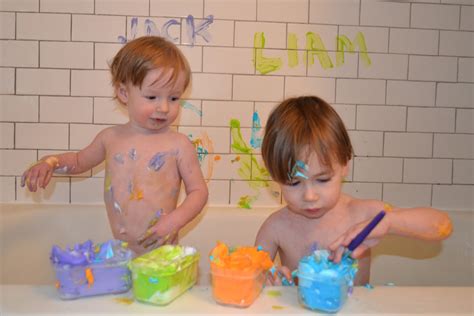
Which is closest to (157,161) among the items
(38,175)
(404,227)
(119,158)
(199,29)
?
(119,158)

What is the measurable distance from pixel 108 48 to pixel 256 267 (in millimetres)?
1373

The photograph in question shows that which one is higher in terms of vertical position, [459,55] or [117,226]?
[459,55]

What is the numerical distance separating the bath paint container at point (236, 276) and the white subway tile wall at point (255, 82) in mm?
1119

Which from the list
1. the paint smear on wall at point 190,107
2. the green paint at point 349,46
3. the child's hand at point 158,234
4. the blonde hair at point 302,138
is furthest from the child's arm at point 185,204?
the green paint at point 349,46

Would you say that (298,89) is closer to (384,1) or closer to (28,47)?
(384,1)

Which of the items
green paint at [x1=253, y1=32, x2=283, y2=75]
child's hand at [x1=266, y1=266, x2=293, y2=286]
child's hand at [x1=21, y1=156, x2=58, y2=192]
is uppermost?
green paint at [x1=253, y1=32, x2=283, y2=75]

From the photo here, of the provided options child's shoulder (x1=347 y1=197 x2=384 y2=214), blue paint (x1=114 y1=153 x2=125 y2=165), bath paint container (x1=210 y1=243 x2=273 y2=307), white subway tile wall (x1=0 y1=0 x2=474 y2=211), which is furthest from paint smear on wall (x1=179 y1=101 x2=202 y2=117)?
bath paint container (x1=210 y1=243 x2=273 y2=307)

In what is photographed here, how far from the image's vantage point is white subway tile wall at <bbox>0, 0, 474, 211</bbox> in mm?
1997

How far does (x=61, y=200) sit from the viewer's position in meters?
2.05

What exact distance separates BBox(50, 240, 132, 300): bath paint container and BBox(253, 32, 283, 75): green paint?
1.26m

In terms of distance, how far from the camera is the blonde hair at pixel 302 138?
3.83 feet

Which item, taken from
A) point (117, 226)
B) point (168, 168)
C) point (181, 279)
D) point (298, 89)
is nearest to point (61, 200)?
point (117, 226)

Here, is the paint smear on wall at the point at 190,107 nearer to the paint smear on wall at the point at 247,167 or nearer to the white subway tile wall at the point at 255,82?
the white subway tile wall at the point at 255,82

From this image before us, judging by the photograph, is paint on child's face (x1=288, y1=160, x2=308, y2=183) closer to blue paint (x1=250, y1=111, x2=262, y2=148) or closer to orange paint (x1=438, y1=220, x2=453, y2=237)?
orange paint (x1=438, y1=220, x2=453, y2=237)
